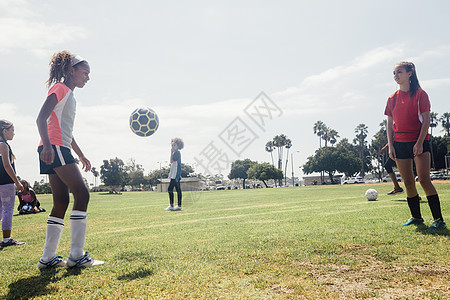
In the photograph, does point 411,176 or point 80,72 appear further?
point 411,176

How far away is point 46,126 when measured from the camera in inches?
146

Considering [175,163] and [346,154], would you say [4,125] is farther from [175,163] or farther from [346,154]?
[346,154]

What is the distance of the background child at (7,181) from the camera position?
5535mm

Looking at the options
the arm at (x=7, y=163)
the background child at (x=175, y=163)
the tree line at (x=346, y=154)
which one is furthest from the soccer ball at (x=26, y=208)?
the tree line at (x=346, y=154)

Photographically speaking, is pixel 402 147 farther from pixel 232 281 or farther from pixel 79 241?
pixel 79 241

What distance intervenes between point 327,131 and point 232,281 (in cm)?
10033

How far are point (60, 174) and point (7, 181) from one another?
3017mm

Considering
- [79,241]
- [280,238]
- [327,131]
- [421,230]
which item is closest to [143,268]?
[79,241]

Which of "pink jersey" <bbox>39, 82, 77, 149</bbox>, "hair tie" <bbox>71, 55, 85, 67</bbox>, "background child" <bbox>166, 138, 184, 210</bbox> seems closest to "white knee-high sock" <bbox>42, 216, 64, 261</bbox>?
"pink jersey" <bbox>39, 82, 77, 149</bbox>

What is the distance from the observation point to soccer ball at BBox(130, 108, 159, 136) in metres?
9.55

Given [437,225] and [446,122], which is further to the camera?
[446,122]

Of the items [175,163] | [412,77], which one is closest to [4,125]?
[175,163]

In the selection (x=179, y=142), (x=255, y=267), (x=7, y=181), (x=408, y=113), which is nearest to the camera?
(x=255, y=267)

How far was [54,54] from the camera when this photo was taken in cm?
426
